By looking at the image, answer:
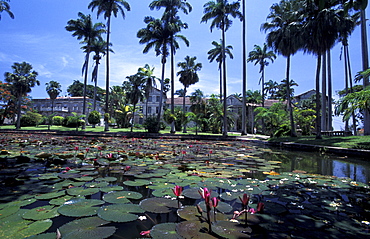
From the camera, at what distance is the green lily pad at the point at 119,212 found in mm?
1840

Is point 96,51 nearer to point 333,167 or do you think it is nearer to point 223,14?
point 223,14

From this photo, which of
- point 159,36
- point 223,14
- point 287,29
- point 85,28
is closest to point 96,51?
point 85,28

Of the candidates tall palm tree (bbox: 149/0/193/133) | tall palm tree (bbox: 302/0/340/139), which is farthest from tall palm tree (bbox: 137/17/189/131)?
tall palm tree (bbox: 302/0/340/139)

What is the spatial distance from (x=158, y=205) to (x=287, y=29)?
18182 mm

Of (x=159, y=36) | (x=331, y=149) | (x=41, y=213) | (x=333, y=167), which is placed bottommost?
(x=333, y=167)

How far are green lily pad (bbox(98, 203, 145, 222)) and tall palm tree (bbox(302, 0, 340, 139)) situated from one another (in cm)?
1467

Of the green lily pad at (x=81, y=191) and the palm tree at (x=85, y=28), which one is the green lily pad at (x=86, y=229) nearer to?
the green lily pad at (x=81, y=191)

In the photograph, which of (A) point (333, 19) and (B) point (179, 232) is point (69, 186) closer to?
(B) point (179, 232)

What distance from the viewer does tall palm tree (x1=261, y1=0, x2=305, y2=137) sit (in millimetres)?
14875

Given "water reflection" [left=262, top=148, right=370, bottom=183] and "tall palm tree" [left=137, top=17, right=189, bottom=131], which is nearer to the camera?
"water reflection" [left=262, top=148, right=370, bottom=183]

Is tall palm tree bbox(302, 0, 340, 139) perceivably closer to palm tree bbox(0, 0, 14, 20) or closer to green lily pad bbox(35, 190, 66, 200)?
green lily pad bbox(35, 190, 66, 200)

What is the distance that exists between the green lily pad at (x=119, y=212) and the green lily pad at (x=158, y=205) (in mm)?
92

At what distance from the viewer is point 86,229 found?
63.7 inches

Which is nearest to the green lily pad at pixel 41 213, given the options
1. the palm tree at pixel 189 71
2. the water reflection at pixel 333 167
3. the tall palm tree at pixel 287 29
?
the water reflection at pixel 333 167
